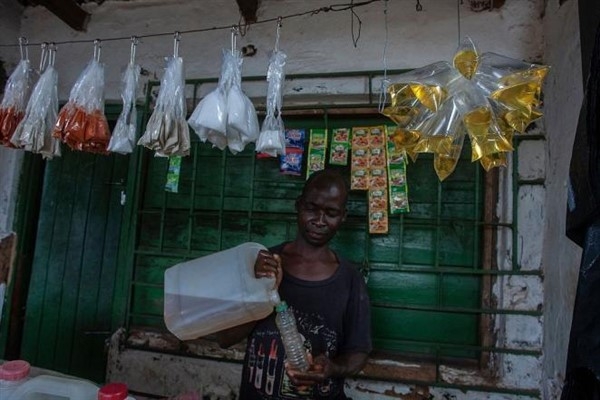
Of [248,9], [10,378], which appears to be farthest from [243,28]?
[10,378]

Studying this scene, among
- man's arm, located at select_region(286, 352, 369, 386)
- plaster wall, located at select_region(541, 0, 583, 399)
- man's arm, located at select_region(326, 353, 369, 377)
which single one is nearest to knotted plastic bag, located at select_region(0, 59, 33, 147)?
man's arm, located at select_region(286, 352, 369, 386)

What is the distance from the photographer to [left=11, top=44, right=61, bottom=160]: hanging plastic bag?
166cm

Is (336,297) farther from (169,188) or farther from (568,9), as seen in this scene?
(568,9)

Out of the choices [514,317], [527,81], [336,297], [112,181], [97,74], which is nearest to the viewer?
[527,81]

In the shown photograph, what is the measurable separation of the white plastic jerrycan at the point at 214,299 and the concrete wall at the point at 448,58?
2.97 ft

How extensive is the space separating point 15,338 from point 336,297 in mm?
2447

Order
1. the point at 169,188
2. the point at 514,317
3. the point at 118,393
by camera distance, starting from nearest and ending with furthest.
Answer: the point at 118,393 → the point at 514,317 → the point at 169,188

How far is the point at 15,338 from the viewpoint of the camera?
267 centimetres

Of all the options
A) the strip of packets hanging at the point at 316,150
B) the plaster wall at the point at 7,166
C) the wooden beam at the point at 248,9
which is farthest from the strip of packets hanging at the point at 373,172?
the plaster wall at the point at 7,166

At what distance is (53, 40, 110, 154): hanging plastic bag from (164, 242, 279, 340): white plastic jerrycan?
2.29ft

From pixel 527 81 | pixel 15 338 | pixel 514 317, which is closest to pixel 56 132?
pixel 527 81

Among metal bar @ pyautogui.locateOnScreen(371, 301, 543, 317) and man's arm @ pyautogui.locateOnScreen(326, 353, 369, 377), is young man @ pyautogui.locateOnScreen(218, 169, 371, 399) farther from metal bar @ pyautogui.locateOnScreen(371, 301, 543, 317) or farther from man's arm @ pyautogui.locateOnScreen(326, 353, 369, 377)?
metal bar @ pyautogui.locateOnScreen(371, 301, 543, 317)

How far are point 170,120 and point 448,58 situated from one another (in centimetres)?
149

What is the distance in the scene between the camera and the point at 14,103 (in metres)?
1.74
